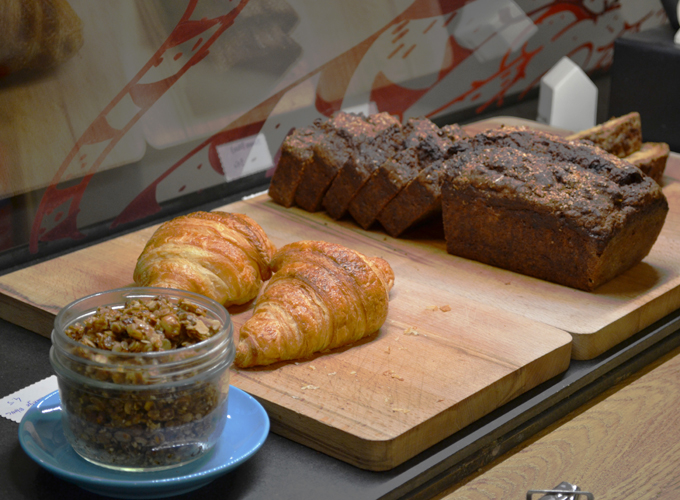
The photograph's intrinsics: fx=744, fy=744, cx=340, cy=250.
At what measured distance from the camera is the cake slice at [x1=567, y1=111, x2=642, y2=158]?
2074 mm

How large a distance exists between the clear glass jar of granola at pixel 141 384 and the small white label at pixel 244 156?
3.73 ft

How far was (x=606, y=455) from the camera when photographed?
1202mm

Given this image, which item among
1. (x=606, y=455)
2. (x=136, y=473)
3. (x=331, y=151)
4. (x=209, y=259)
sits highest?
(x=331, y=151)

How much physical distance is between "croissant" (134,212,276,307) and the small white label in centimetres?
59

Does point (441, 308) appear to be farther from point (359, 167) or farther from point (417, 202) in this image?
point (359, 167)

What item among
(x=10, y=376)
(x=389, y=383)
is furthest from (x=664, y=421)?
(x=10, y=376)

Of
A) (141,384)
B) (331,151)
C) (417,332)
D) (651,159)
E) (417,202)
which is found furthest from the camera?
(651,159)

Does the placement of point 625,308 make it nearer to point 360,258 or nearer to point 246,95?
point 360,258

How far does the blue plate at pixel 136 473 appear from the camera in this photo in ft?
3.11

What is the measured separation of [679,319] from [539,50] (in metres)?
1.77

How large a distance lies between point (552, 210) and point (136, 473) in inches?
40.1

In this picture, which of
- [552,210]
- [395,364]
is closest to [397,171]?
[552,210]

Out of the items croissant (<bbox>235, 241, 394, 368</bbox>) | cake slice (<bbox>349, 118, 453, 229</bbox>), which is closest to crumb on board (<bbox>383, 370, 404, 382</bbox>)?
croissant (<bbox>235, 241, 394, 368</bbox>)

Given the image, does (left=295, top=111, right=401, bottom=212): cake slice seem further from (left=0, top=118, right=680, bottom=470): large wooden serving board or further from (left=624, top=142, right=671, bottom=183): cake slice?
(left=624, top=142, right=671, bottom=183): cake slice
